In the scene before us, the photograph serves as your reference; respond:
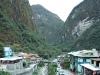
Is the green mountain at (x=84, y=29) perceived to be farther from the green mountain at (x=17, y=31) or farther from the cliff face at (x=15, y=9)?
the cliff face at (x=15, y=9)

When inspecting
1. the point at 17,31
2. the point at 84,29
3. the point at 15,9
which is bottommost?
the point at 17,31

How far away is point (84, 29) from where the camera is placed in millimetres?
130125

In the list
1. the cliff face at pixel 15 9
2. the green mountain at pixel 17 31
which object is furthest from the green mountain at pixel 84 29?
the cliff face at pixel 15 9

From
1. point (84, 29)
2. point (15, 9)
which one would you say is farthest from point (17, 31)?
point (84, 29)

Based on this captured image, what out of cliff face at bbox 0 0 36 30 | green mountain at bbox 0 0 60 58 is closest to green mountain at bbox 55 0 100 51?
green mountain at bbox 0 0 60 58

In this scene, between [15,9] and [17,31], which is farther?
[15,9]

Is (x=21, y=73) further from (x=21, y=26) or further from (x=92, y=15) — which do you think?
(x=92, y=15)

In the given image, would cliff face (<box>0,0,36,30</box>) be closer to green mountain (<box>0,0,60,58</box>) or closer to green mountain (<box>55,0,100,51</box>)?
green mountain (<box>0,0,60,58</box>)

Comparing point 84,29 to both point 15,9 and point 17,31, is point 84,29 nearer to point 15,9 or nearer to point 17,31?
point 15,9

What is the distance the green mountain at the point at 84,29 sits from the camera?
4097 inches

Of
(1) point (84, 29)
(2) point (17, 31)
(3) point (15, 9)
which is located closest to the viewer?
(2) point (17, 31)

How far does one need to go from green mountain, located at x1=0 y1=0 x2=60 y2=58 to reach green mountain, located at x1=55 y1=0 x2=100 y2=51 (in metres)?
18.2

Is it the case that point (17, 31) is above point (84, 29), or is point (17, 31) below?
below

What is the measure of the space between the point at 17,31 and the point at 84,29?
52.5 metres
